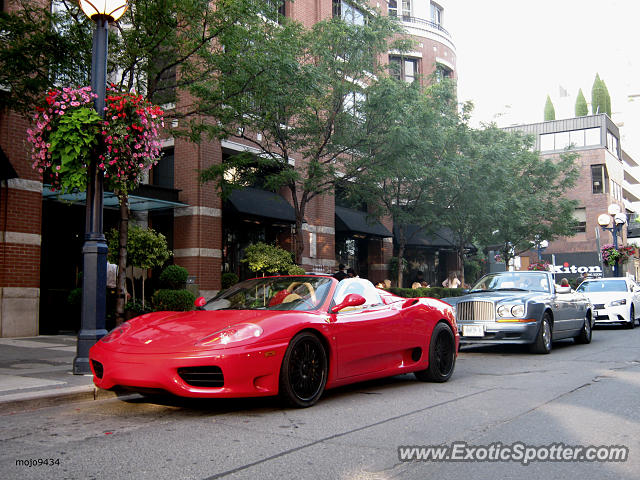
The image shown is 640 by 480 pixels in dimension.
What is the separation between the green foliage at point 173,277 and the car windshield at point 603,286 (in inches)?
487

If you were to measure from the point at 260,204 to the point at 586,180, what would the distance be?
47.1 metres

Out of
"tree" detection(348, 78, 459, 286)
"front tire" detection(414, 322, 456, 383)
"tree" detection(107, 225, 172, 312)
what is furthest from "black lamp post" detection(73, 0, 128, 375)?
"tree" detection(348, 78, 459, 286)

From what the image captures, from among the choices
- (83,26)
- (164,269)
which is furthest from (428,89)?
(83,26)

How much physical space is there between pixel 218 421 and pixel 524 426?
8.93ft

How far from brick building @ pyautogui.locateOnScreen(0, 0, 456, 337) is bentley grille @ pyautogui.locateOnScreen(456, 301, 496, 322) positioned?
761 centimetres

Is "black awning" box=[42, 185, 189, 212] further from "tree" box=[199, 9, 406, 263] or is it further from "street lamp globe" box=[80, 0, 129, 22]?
"street lamp globe" box=[80, 0, 129, 22]

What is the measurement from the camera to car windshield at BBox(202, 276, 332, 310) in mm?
6383

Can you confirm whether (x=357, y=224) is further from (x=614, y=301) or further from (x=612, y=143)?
(x=612, y=143)

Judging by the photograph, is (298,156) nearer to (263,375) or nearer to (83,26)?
(83,26)

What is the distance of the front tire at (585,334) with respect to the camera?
43.9 feet

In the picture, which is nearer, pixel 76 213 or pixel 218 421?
pixel 218 421

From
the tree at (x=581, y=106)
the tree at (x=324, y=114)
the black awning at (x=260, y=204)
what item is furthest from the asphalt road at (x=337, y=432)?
the tree at (x=581, y=106)

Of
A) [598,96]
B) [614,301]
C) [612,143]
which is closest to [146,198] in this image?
[614,301]

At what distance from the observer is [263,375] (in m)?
5.36
